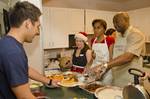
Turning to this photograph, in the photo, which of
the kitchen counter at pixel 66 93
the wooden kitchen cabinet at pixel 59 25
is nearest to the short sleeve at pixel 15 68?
the kitchen counter at pixel 66 93

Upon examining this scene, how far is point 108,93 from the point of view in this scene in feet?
5.49

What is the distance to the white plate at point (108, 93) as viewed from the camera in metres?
1.58

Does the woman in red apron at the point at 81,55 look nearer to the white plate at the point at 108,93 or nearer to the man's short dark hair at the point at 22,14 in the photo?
the white plate at the point at 108,93

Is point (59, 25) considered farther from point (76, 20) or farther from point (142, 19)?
point (142, 19)

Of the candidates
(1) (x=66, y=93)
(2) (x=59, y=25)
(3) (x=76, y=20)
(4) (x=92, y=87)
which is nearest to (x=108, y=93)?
(4) (x=92, y=87)

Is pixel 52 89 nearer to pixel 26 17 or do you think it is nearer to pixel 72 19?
pixel 26 17

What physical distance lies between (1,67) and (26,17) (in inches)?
12.2

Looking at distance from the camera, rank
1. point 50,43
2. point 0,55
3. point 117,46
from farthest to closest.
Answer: point 50,43 < point 117,46 < point 0,55

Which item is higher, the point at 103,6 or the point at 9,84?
the point at 103,6

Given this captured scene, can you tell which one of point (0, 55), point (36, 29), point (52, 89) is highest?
point (36, 29)

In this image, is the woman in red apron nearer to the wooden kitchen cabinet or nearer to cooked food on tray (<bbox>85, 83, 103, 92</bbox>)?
cooked food on tray (<bbox>85, 83, 103, 92</bbox>)

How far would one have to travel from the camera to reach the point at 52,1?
3854mm

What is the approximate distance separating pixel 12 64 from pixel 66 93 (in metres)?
0.80

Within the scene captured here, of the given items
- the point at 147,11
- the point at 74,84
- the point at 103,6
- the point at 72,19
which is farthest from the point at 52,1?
the point at 74,84
